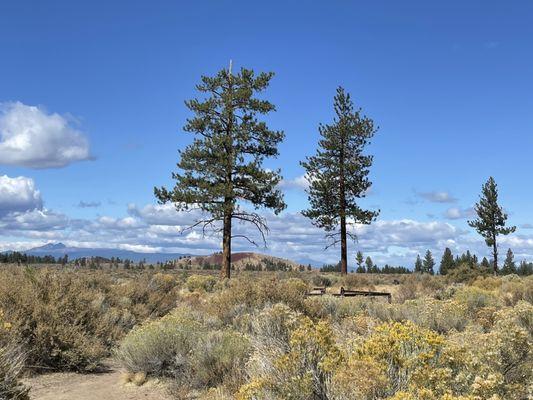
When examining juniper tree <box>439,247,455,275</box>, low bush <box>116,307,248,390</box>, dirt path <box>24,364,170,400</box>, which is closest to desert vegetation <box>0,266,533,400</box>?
low bush <box>116,307,248,390</box>

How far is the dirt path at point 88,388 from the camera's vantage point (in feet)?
29.0

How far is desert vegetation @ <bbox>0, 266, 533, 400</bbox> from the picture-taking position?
4.75 metres

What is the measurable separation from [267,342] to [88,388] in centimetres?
394

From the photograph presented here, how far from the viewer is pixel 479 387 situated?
13.5 ft

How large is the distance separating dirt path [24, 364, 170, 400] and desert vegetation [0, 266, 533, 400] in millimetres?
279

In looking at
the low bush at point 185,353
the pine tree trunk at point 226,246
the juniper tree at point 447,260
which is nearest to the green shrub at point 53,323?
the low bush at point 185,353

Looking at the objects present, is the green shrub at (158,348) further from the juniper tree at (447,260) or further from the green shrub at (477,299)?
the juniper tree at (447,260)

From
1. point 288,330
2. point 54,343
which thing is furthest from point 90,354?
point 288,330

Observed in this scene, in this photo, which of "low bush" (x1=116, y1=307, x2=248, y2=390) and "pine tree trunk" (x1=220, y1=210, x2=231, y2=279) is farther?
"pine tree trunk" (x1=220, y1=210, x2=231, y2=279)

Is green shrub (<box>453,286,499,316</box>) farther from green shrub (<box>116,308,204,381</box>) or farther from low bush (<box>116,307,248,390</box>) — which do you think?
green shrub (<box>116,308,204,381</box>)

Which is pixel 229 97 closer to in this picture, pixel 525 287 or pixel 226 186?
pixel 226 186

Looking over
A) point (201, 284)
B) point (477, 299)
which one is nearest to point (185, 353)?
point (477, 299)

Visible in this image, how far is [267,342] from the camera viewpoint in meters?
7.54

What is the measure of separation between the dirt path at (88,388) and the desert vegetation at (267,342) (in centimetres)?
28
